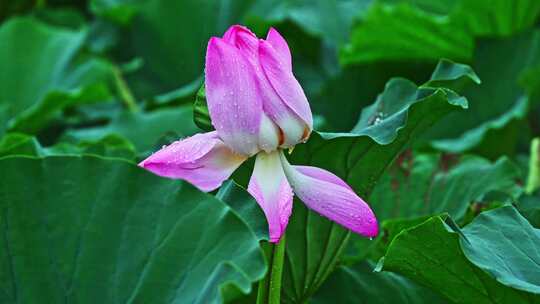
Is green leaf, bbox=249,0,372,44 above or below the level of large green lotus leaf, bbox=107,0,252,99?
above

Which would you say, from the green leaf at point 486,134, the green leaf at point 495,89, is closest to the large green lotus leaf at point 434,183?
the green leaf at point 486,134

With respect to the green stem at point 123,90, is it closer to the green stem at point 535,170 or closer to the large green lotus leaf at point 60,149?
the large green lotus leaf at point 60,149

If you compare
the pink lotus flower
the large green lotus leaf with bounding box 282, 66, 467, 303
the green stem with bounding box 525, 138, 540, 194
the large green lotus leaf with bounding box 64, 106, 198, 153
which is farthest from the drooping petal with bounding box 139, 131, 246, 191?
the large green lotus leaf with bounding box 64, 106, 198, 153

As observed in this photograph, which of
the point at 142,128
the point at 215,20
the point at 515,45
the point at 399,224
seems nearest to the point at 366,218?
the point at 399,224

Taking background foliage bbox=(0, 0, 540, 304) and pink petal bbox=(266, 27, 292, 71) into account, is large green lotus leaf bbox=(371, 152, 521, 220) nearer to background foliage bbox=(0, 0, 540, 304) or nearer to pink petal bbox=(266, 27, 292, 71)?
background foliage bbox=(0, 0, 540, 304)

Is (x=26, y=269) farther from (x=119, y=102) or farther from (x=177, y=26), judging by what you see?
(x=177, y=26)

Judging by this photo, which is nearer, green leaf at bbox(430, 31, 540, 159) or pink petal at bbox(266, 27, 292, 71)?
pink petal at bbox(266, 27, 292, 71)

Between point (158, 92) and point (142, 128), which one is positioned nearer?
point (142, 128)
